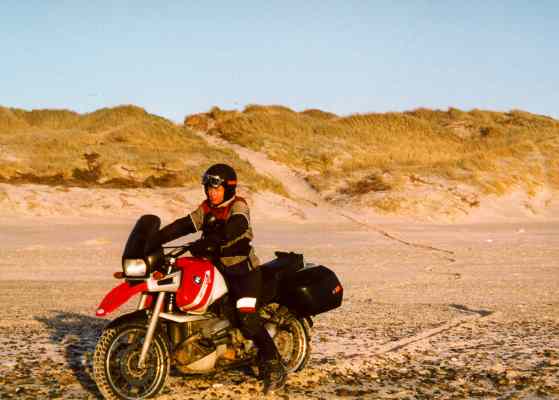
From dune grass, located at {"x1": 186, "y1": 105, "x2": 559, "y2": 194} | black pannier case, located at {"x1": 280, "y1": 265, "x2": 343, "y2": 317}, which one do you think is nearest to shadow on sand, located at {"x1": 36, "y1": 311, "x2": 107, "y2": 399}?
black pannier case, located at {"x1": 280, "y1": 265, "x2": 343, "y2": 317}

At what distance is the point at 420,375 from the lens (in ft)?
24.0

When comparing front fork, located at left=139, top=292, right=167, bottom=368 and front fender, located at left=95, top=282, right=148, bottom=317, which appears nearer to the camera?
front fender, located at left=95, top=282, right=148, bottom=317

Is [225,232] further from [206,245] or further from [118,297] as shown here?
[118,297]

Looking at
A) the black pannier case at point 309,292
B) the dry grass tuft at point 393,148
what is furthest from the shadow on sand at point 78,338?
the dry grass tuft at point 393,148

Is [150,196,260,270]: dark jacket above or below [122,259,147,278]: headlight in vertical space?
above

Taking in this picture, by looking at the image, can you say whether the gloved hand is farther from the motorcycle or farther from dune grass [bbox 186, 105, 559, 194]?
dune grass [bbox 186, 105, 559, 194]

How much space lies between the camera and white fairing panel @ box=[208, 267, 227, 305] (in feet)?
19.8

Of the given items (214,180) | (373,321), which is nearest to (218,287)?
(214,180)

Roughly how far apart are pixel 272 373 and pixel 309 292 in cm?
84

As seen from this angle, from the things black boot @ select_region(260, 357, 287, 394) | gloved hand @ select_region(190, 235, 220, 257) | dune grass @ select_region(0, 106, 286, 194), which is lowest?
black boot @ select_region(260, 357, 287, 394)

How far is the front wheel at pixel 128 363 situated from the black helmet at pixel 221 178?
123 centimetres

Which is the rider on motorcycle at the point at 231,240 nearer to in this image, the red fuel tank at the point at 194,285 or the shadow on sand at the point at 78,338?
the red fuel tank at the point at 194,285

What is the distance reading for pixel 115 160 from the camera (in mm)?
38688

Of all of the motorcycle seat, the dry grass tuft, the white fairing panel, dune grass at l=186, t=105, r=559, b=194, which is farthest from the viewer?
the dry grass tuft
